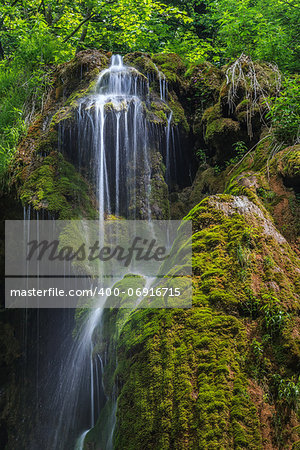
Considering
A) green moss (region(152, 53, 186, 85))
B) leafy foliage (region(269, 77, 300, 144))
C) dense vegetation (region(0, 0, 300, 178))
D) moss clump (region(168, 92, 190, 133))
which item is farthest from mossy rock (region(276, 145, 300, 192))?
green moss (region(152, 53, 186, 85))

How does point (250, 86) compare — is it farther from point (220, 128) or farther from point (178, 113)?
point (178, 113)

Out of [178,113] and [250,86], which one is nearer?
[250,86]

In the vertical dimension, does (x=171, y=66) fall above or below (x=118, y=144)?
above

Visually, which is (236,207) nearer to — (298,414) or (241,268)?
(241,268)

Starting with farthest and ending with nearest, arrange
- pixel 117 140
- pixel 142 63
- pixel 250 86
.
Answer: pixel 142 63 < pixel 117 140 < pixel 250 86

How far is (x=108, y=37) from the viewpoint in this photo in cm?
1090

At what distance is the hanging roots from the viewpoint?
20.8 feet

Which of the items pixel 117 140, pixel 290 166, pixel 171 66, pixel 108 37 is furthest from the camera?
pixel 108 37

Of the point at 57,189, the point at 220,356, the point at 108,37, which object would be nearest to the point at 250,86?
the point at 57,189

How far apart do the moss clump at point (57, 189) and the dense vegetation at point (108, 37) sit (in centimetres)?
89

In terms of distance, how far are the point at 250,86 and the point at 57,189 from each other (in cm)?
432

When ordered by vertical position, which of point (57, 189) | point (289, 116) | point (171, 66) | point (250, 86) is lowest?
point (57, 189)

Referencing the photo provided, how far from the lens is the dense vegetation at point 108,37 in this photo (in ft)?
26.0

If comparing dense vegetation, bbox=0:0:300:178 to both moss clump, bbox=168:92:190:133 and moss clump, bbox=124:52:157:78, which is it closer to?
moss clump, bbox=124:52:157:78
